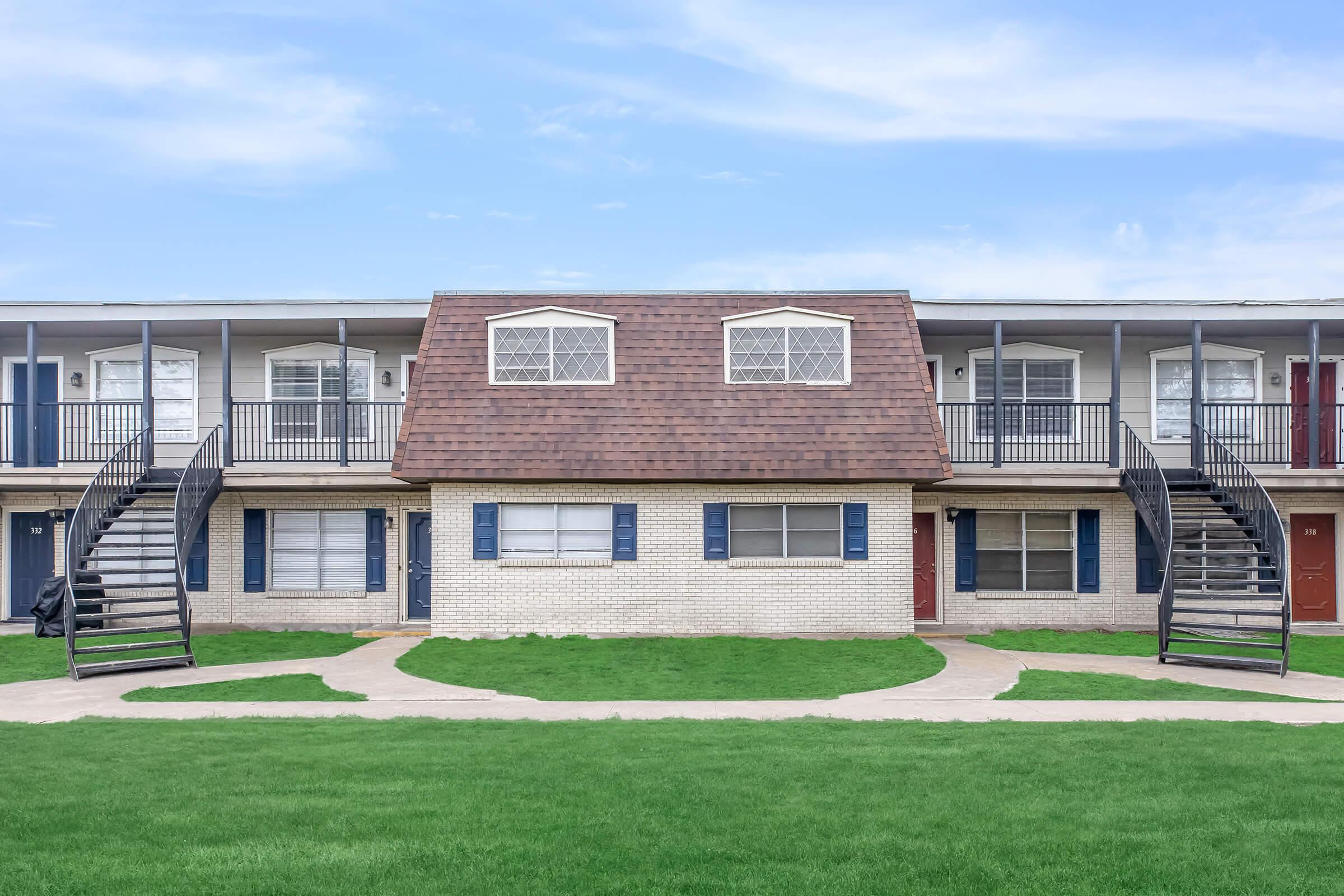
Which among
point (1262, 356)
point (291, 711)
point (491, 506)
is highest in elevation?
point (1262, 356)

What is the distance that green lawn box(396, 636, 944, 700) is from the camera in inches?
483

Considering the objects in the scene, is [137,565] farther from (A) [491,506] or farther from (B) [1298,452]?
(B) [1298,452]

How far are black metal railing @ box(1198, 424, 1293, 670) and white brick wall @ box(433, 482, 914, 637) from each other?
14.4 ft

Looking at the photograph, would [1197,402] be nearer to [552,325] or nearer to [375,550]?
[552,325]

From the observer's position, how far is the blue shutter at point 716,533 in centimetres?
1669

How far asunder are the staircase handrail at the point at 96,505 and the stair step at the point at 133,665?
0.19 meters

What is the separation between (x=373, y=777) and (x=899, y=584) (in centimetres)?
1067

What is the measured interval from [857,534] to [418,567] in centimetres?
770

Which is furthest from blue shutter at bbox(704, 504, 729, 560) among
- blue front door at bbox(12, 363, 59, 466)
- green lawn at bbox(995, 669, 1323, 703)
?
blue front door at bbox(12, 363, 59, 466)

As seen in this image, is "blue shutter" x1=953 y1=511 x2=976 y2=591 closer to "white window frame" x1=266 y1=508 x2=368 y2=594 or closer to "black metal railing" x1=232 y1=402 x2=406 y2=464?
"black metal railing" x1=232 y1=402 x2=406 y2=464

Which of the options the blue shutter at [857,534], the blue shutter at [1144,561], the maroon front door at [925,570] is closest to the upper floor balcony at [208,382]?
the blue shutter at [857,534]

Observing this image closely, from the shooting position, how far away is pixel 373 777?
306 inches

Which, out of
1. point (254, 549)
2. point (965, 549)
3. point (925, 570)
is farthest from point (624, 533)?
point (254, 549)

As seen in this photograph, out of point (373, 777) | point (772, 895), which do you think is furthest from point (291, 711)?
point (772, 895)
